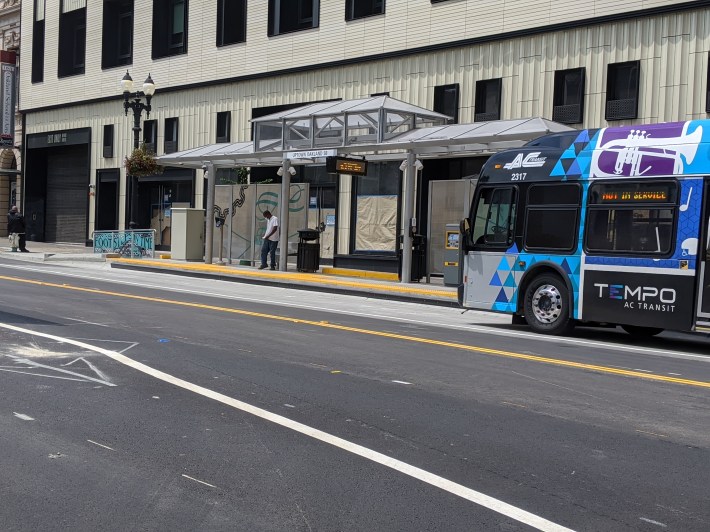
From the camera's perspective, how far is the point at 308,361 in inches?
387

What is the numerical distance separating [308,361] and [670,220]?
5995 mm

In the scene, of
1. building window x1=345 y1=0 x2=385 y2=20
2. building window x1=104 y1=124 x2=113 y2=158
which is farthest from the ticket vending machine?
building window x1=104 y1=124 x2=113 y2=158

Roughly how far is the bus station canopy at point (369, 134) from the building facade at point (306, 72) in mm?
2257

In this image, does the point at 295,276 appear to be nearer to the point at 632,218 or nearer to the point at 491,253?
the point at 491,253

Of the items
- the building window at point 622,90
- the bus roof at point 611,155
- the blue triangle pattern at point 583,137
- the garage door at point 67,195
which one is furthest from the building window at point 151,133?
the blue triangle pattern at point 583,137

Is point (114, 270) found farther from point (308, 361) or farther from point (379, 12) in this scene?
point (308, 361)

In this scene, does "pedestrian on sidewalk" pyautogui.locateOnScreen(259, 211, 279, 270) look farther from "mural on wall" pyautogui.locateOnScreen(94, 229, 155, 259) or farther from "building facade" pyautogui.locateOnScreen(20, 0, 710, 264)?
"mural on wall" pyautogui.locateOnScreen(94, 229, 155, 259)

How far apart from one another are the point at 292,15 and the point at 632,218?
22.2 m

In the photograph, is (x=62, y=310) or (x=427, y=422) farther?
(x=62, y=310)

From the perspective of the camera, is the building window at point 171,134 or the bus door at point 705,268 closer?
the bus door at point 705,268

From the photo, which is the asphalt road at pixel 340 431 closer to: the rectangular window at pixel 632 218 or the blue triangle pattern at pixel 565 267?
the rectangular window at pixel 632 218

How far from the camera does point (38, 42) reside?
1842 inches

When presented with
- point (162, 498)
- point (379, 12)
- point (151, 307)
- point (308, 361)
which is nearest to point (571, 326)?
point (308, 361)

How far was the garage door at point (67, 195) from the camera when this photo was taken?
45.2 m
